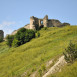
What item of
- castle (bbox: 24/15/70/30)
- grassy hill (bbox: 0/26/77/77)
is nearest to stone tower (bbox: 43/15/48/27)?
castle (bbox: 24/15/70/30)

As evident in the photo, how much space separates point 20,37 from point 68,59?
3681 centimetres

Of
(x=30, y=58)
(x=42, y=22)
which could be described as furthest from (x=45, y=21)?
(x=30, y=58)

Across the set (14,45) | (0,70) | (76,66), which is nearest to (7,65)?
(0,70)

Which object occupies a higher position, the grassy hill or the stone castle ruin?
the stone castle ruin

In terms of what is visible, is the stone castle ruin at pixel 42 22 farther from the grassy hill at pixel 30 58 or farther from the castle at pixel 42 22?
the grassy hill at pixel 30 58

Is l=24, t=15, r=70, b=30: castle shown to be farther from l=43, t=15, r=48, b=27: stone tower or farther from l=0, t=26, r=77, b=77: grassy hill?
l=0, t=26, r=77, b=77: grassy hill

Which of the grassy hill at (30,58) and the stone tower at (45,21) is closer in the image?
the grassy hill at (30,58)

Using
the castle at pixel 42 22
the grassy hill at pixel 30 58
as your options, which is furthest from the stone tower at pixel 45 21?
the grassy hill at pixel 30 58

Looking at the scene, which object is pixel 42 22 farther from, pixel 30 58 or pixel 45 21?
pixel 30 58

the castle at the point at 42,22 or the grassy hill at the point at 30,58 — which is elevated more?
the castle at the point at 42,22

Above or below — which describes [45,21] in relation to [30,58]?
above

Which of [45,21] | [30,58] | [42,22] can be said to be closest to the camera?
[30,58]

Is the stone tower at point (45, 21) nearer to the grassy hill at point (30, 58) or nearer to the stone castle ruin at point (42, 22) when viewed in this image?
the stone castle ruin at point (42, 22)

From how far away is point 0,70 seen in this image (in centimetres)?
2352
